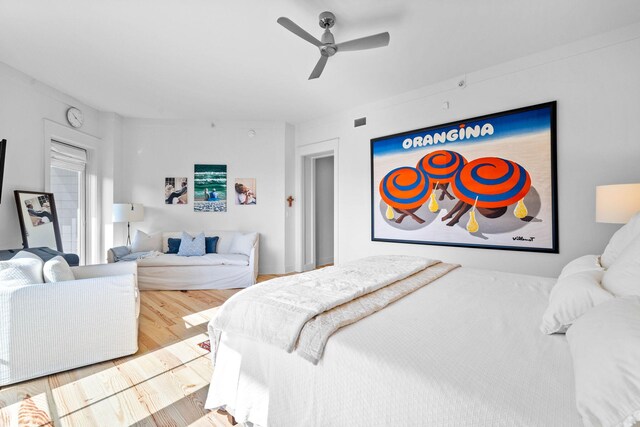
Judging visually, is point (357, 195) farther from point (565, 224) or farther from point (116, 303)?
point (116, 303)

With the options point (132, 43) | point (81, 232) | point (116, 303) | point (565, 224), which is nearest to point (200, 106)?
point (132, 43)

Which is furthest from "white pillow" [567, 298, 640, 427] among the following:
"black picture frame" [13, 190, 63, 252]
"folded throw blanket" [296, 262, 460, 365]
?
"black picture frame" [13, 190, 63, 252]

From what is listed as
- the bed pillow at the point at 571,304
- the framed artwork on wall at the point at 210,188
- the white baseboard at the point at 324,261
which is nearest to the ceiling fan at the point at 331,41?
the bed pillow at the point at 571,304

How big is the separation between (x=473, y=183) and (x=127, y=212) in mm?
4917

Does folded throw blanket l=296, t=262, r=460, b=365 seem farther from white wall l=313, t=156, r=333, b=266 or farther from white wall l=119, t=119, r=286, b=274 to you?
white wall l=313, t=156, r=333, b=266

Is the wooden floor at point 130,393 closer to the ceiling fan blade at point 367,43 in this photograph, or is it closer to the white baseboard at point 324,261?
the ceiling fan blade at point 367,43

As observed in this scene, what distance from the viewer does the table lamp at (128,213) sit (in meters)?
4.39

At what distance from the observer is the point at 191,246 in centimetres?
448

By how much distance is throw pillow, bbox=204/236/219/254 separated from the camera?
4668mm

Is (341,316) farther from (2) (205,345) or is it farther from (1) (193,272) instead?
(1) (193,272)

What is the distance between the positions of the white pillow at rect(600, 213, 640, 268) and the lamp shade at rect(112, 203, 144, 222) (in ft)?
17.7

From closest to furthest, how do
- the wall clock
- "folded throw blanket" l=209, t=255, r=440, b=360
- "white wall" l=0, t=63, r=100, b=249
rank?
1. "folded throw blanket" l=209, t=255, r=440, b=360
2. "white wall" l=0, t=63, r=100, b=249
3. the wall clock

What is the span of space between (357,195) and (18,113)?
4.35m

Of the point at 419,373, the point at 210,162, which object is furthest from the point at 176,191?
the point at 419,373
